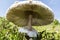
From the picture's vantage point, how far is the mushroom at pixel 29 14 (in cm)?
409

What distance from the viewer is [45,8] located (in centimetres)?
415

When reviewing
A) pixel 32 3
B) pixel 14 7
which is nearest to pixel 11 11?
pixel 14 7

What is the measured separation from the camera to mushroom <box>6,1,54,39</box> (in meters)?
4.09

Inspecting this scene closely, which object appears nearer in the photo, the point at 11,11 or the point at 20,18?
the point at 11,11

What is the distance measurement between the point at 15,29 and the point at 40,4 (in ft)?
3.81

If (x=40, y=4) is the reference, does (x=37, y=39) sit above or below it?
below

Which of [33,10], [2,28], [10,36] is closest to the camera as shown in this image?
[33,10]

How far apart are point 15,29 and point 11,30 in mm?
79

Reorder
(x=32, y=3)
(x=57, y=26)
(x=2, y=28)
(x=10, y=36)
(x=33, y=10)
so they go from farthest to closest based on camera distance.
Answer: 1. (x=57, y=26)
2. (x=2, y=28)
3. (x=10, y=36)
4. (x=33, y=10)
5. (x=32, y=3)

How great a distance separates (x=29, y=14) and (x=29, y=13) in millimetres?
32

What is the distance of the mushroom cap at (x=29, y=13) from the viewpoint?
13.4 ft

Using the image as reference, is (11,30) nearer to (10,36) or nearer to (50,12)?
(10,36)

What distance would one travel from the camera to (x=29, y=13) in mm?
4504

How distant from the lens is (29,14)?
4531 mm
